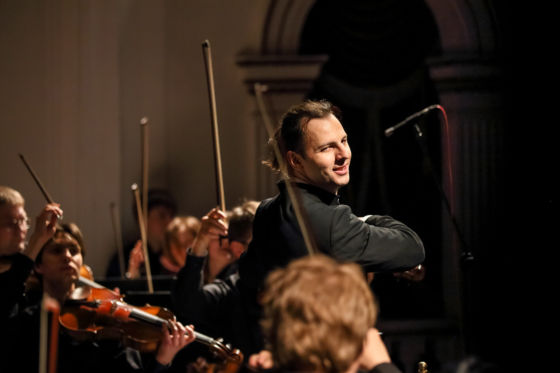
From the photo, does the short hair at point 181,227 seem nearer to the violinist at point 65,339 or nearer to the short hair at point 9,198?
the violinist at point 65,339

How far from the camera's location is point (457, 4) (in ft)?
21.9

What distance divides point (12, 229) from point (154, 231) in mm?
2834

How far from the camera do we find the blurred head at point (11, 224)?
12.0ft

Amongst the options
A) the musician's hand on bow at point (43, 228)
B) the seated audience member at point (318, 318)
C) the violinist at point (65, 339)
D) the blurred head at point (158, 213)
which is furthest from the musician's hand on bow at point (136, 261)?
the seated audience member at point (318, 318)

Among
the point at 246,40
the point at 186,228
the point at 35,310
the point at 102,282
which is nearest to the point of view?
the point at 35,310

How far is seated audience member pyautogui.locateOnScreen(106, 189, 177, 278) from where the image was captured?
19.6 feet

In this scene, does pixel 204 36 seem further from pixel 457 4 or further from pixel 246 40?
pixel 457 4

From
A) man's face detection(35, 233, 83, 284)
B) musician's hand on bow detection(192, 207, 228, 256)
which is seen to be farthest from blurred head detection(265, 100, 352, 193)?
man's face detection(35, 233, 83, 284)

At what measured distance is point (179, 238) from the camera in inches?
218

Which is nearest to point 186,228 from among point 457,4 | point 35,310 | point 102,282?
point 102,282

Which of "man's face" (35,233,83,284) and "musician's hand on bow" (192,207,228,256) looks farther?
"man's face" (35,233,83,284)

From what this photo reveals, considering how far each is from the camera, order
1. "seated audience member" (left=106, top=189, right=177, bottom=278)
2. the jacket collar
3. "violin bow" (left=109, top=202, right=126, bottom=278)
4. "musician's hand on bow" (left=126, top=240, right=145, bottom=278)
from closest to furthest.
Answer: the jacket collar < "musician's hand on bow" (left=126, top=240, right=145, bottom=278) < "seated audience member" (left=106, top=189, right=177, bottom=278) < "violin bow" (left=109, top=202, right=126, bottom=278)

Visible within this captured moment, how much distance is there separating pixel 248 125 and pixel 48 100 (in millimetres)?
1463

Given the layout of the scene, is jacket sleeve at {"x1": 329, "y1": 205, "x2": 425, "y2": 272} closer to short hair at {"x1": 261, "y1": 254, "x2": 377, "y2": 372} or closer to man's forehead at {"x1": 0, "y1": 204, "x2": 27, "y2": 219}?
short hair at {"x1": 261, "y1": 254, "x2": 377, "y2": 372}
